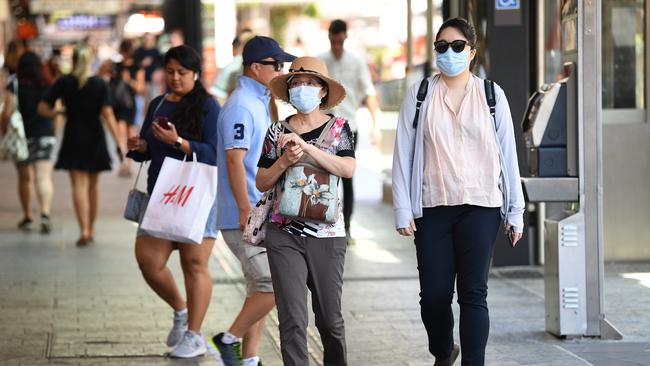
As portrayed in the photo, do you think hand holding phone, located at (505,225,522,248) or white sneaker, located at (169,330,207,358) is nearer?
hand holding phone, located at (505,225,522,248)

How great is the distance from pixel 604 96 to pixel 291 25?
119ft

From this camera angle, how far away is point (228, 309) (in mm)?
9047

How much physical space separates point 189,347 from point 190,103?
4.55ft

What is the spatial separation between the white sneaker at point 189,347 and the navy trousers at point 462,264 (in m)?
1.70

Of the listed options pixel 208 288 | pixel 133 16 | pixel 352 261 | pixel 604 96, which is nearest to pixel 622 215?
pixel 604 96

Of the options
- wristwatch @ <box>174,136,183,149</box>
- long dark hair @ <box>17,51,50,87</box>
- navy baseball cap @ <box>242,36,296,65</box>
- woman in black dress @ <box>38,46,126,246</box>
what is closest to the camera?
navy baseball cap @ <box>242,36,296,65</box>

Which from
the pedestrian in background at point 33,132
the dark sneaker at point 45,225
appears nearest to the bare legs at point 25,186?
the pedestrian in background at point 33,132

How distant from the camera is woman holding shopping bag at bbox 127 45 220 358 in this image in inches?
289

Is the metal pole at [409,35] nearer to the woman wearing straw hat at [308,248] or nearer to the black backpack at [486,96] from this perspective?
the black backpack at [486,96]

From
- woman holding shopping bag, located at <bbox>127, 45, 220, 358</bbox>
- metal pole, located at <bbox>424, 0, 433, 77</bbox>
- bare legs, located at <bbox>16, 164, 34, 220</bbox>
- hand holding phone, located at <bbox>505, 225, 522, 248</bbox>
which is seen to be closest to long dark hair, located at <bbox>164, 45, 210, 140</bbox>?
woman holding shopping bag, located at <bbox>127, 45, 220, 358</bbox>

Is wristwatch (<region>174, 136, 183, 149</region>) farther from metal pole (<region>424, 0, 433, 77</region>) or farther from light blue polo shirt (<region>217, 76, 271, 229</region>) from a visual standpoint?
metal pole (<region>424, 0, 433, 77</region>)

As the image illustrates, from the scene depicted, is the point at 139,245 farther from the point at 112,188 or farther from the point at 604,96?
the point at 112,188

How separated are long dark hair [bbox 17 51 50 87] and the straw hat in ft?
26.5

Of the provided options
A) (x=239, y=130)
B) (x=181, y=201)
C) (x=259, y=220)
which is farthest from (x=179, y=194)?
(x=259, y=220)
